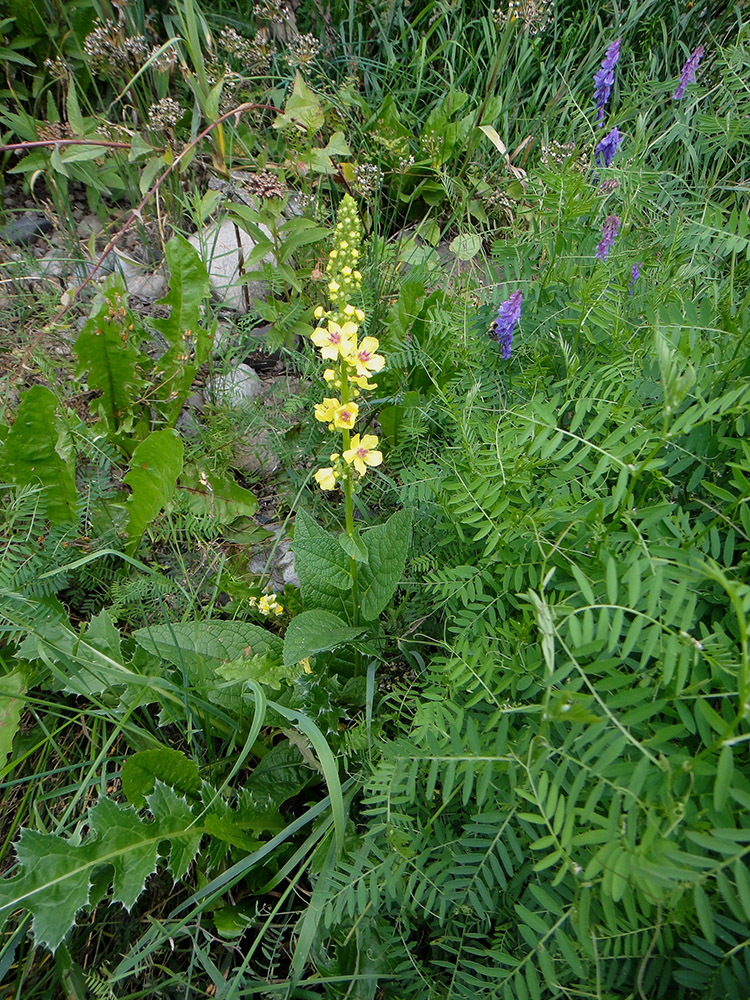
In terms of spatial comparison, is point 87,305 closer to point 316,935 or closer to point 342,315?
point 342,315

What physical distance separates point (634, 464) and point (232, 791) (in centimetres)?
112

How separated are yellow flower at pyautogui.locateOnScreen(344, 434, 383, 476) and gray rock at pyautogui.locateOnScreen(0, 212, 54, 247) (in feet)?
6.58

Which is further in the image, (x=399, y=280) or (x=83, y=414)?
(x=399, y=280)

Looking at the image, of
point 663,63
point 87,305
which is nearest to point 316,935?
point 87,305

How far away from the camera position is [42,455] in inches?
67.6

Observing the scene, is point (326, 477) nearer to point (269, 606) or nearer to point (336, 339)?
point (336, 339)

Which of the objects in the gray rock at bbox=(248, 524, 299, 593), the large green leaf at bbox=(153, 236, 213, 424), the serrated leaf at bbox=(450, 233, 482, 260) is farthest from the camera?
the serrated leaf at bbox=(450, 233, 482, 260)

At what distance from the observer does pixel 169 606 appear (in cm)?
178

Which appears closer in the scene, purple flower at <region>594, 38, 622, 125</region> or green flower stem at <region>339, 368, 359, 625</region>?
green flower stem at <region>339, 368, 359, 625</region>

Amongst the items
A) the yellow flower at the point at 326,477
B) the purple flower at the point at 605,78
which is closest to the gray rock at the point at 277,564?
the yellow flower at the point at 326,477

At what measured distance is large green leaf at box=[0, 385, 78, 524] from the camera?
1.68 metres

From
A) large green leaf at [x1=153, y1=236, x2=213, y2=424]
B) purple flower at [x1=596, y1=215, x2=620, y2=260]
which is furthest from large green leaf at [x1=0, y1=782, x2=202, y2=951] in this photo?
purple flower at [x1=596, y1=215, x2=620, y2=260]

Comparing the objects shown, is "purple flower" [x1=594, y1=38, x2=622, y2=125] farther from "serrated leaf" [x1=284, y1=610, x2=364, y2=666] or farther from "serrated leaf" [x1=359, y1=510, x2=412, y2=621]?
"serrated leaf" [x1=284, y1=610, x2=364, y2=666]

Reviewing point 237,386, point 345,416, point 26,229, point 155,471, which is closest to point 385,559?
point 345,416
